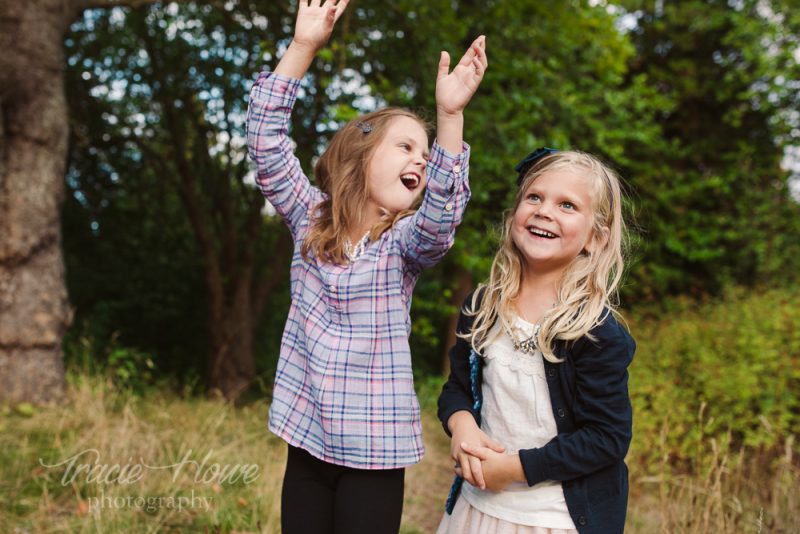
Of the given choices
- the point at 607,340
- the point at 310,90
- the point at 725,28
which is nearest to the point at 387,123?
the point at 607,340

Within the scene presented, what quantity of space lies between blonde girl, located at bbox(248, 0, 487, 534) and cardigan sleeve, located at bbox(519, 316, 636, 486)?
37 cm

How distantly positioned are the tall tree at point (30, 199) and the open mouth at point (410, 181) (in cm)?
326

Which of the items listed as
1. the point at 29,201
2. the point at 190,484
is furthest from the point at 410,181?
the point at 29,201

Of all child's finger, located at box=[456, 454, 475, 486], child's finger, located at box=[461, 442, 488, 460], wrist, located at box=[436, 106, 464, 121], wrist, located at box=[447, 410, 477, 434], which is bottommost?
child's finger, located at box=[456, 454, 475, 486]

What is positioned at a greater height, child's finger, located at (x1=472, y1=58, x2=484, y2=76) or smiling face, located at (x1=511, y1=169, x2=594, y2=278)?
child's finger, located at (x1=472, y1=58, x2=484, y2=76)

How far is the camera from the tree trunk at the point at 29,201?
405 centimetres

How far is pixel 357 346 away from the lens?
1664 mm

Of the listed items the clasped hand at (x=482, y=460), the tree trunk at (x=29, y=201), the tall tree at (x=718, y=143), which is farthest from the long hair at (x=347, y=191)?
the tall tree at (x=718, y=143)

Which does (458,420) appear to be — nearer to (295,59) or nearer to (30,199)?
(295,59)

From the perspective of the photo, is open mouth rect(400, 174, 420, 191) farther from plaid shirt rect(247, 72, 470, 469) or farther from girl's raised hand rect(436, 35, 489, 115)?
girl's raised hand rect(436, 35, 489, 115)

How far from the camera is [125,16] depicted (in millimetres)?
6289

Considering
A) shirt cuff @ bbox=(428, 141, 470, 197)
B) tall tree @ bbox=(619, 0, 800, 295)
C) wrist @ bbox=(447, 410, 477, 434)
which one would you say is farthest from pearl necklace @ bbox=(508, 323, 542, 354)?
tall tree @ bbox=(619, 0, 800, 295)

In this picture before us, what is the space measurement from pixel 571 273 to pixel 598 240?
0.13 metres

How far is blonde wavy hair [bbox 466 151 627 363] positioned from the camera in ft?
5.14
